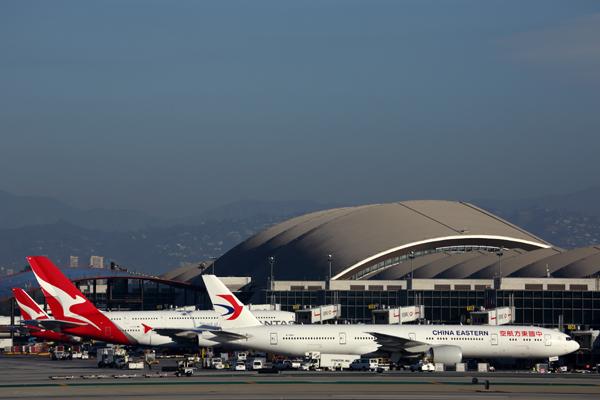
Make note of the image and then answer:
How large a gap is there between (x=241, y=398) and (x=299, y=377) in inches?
688

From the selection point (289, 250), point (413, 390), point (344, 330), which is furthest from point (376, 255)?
point (413, 390)

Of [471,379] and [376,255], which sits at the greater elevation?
[376,255]

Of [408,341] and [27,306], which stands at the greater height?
[27,306]

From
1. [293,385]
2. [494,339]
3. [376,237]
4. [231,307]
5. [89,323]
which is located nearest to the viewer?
[293,385]

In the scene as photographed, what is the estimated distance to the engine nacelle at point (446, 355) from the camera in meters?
98.4

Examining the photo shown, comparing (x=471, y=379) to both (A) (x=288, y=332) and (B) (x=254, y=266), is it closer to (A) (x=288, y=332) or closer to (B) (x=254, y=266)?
(A) (x=288, y=332)

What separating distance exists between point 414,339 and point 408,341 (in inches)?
38.7

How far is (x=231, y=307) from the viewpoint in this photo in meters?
108

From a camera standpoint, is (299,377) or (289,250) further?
(289,250)

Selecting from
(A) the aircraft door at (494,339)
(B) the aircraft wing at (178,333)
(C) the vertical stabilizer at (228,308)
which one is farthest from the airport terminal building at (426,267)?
(B) the aircraft wing at (178,333)

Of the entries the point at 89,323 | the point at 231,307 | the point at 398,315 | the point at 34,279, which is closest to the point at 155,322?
the point at 89,323

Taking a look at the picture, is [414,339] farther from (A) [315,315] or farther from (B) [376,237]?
(B) [376,237]

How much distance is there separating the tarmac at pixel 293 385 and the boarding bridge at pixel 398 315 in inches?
1272

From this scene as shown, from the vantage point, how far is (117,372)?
311 ft
